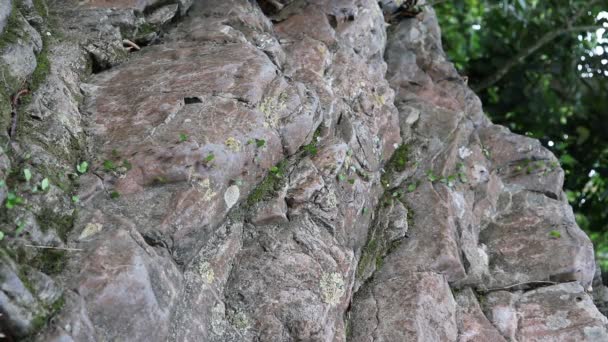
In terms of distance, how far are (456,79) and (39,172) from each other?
4138 millimetres

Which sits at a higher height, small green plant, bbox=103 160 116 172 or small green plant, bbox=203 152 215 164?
small green plant, bbox=103 160 116 172

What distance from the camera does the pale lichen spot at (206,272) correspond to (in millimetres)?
3287

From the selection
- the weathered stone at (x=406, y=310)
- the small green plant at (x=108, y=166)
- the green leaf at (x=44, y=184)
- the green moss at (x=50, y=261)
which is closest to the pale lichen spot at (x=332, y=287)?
the weathered stone at (x=406, y=310)

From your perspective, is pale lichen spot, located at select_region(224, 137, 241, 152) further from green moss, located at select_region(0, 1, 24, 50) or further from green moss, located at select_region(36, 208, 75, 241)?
green moss, located at select_region(0, 1, 24, 50)

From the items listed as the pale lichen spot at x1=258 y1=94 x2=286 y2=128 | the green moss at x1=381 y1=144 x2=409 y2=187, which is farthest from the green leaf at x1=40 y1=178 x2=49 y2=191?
the green moss at x1=381 y1=144 x2=409 y2=187

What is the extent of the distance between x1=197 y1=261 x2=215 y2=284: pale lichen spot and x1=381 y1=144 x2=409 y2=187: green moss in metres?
1.69

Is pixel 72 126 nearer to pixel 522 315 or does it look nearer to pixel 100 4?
pixel 100 4

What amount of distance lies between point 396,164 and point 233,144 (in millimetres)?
1620

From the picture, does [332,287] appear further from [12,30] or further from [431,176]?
[12,30]

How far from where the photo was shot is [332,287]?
11.8 feet

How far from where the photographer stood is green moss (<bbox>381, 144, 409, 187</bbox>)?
4.64 meters

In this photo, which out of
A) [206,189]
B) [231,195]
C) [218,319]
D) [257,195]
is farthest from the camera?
[257,195]

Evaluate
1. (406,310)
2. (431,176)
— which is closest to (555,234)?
(431,176)

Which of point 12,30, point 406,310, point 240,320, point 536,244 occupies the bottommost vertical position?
point 536,244
